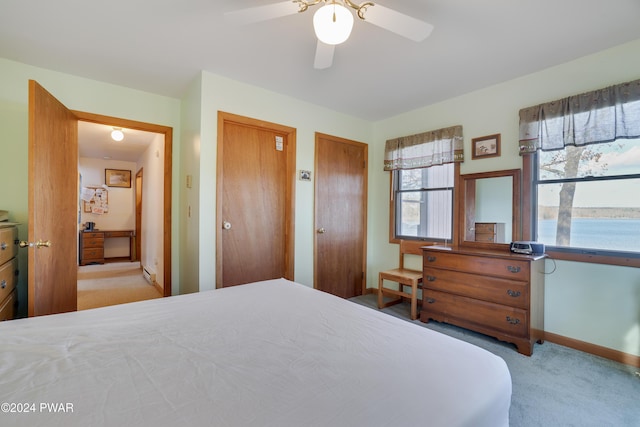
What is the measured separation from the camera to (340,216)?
142 inches

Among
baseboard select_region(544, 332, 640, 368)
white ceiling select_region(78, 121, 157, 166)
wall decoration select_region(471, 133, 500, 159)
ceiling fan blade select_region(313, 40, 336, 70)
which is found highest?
white ceiling select_region(78, 121, 157, 166)

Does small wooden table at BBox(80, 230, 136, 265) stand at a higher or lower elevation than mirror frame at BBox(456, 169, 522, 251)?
lower

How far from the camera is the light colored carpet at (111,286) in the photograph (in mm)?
3514

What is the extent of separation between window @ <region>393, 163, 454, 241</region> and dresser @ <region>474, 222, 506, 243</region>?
1.06 ft

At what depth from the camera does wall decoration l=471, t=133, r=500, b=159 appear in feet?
9.14

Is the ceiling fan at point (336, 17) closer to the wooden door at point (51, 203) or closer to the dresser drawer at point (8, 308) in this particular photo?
the wooden door at point (51, 203)

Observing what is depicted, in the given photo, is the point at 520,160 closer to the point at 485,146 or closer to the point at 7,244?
the point at 485,146

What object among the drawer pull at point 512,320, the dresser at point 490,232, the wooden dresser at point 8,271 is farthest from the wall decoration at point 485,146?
the wooden dresser at point 8,271

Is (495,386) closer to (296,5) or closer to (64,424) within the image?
(64,424)

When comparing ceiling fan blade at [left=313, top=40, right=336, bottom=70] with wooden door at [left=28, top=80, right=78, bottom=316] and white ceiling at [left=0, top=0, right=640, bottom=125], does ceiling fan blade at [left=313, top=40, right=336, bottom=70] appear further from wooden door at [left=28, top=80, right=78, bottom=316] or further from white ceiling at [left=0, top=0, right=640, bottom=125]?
wooden door at [left=28, top=80, right=78, bottom=316]

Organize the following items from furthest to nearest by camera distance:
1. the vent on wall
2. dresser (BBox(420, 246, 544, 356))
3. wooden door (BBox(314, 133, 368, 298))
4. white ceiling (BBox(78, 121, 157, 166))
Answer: the vent on wall, white ceiling (BBox(78, 121, 157, 166)), wooden door (BBox(314, 133, 368, 298)), dresser (BBox(420, 246, 544, 356))

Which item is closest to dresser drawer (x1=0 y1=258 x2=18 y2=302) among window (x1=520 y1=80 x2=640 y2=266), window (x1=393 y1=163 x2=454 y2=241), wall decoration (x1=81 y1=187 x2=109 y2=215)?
window (x1=393 y1=163 x2=454 y2=241)

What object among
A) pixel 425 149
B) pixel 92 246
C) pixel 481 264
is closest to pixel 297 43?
pixel 425 149

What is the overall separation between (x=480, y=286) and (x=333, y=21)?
94.4 inches
